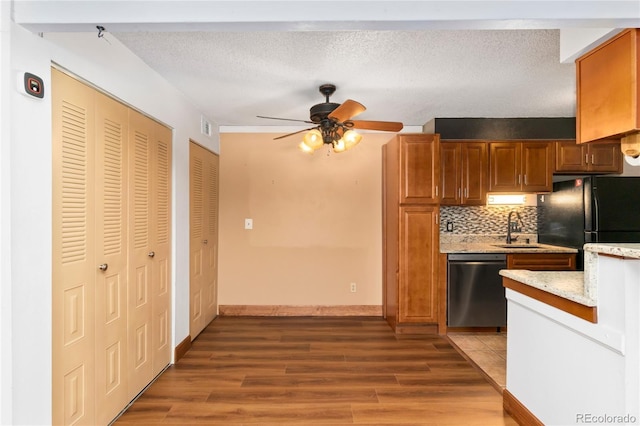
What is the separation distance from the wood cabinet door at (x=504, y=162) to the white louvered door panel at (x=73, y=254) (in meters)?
3.88

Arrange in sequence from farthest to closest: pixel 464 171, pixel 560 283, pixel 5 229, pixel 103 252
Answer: pixel 464 171, pixel 103 252, pixel 560 283, pixel 5 229

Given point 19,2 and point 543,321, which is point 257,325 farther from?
point 19,2

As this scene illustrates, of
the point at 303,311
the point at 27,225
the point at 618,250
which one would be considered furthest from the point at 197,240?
the point at 618,250

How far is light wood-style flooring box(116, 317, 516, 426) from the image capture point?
2.19 metres

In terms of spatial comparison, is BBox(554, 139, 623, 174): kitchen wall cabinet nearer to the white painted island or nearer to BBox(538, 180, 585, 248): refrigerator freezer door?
BBox(538, 180, 585, 248): refrigerator freezer door

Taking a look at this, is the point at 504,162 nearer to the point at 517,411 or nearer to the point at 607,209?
the point at 607,209

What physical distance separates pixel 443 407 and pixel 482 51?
252cm

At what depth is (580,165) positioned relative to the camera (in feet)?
12.7

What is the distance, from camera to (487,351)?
319cm

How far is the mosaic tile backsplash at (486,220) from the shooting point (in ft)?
13.7

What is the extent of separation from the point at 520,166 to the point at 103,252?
13.7 feet

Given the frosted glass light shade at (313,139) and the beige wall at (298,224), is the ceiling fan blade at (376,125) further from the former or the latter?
the beige wall at (298,224)

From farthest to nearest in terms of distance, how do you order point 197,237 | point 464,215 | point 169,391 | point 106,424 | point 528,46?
point 464,215 < point 197,237 < point 169,391 < point 528,46 < point 106,424

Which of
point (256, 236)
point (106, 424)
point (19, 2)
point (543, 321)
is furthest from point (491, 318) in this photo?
point (19, 2)
